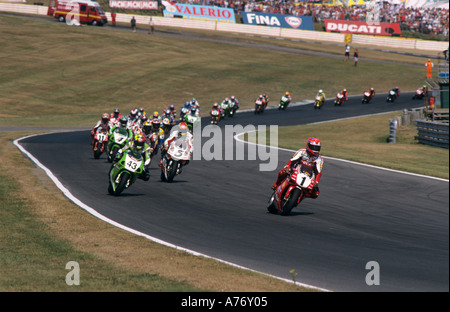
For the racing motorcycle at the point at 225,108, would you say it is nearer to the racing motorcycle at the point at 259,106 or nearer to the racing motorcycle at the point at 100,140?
the racing motorcycle at the point at 259,106

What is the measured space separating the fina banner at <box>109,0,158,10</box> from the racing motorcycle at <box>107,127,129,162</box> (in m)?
58.6

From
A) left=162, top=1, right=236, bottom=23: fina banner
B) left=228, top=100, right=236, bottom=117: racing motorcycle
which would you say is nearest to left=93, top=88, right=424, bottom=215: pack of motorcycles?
left=228, top=100, right=236, bottom=117: racing motorcycle

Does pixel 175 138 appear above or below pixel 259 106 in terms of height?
above

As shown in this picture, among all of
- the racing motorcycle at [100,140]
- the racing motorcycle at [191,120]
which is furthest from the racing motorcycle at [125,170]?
the racing motorcycle at [191,120]

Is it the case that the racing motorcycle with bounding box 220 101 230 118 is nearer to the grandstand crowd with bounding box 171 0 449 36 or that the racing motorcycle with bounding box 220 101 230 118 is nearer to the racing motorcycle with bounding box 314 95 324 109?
the racing motorcycle with bounding box 314 95 324 109

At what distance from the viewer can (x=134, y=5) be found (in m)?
77.2

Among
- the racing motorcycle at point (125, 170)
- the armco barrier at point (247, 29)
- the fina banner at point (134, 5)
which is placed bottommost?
the racing motorcycle at point (125, 170)

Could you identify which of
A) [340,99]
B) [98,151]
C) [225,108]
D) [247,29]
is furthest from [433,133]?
[247,29]

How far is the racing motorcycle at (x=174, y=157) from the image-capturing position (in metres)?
17.0

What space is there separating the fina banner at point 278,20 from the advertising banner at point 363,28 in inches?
98.0

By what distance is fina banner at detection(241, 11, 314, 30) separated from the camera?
74.1m

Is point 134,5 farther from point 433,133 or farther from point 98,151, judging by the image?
point 98,151

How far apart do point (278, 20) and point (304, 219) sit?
65263 mm
